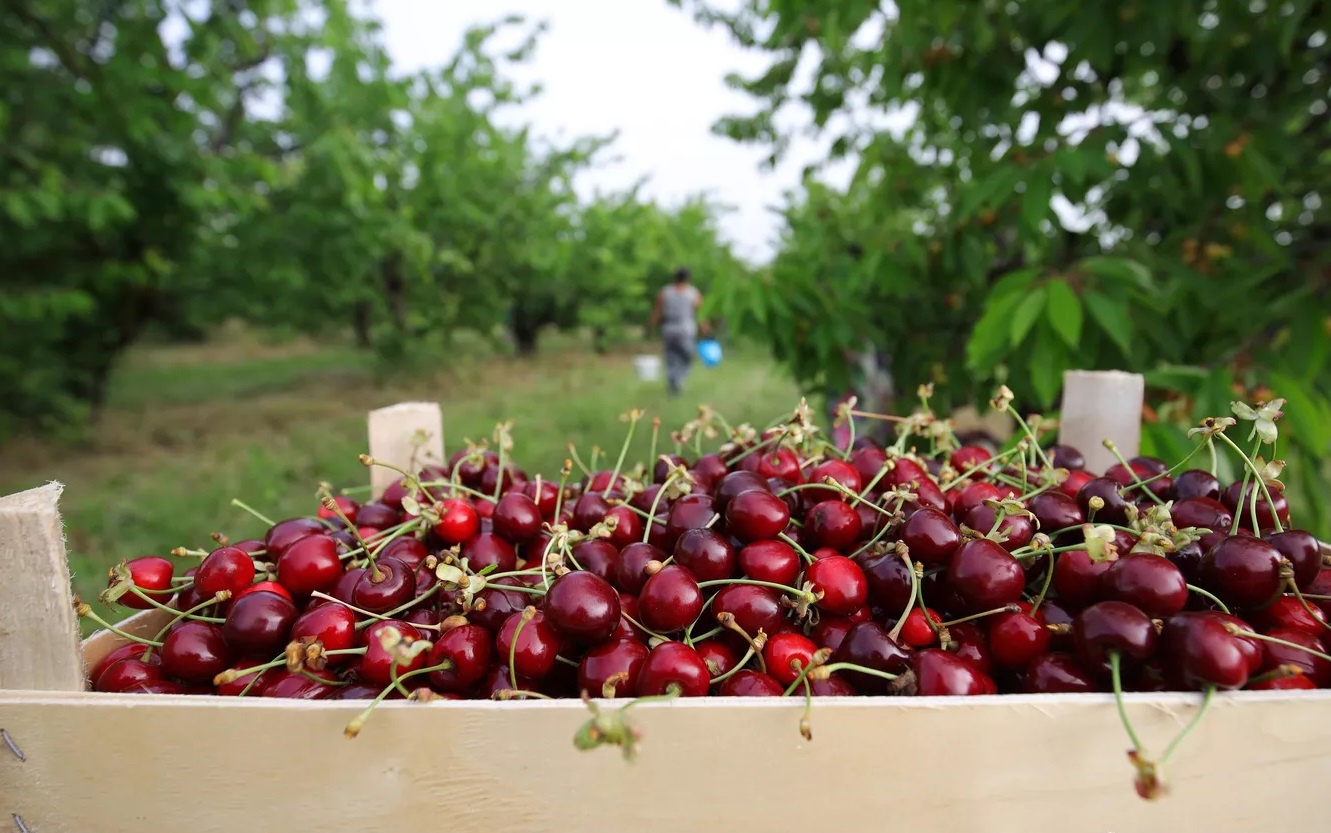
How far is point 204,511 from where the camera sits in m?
4.52

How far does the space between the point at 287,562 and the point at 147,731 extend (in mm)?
252

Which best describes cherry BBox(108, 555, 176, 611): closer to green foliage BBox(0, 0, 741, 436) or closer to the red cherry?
the red cherry

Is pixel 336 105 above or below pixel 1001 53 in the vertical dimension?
above

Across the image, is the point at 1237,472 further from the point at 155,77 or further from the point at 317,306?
the point at 317,306

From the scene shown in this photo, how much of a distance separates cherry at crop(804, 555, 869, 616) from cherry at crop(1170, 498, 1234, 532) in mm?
458

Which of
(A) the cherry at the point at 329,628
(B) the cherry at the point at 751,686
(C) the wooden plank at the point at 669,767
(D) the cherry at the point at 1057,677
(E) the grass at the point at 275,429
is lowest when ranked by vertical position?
(E) the grass at the point at 275,429

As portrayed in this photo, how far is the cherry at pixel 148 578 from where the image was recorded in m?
0.98

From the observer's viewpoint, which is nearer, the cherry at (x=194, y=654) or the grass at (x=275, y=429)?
the cherry at (x=194, y=654)

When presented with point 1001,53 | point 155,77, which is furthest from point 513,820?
point 155,77

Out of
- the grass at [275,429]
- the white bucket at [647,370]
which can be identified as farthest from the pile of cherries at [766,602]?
the white bucket at [647,370]

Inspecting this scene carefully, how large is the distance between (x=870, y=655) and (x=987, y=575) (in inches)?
6.2

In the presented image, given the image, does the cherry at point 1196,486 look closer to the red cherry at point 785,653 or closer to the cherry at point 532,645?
the red cherry at point 785,653

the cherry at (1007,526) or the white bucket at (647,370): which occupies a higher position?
the cherry at (1007,526)

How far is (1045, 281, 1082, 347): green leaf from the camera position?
1.67m
